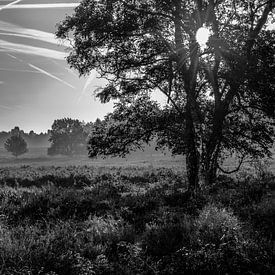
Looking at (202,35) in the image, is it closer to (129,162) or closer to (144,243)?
(144,243)

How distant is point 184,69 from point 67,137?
4492 inches

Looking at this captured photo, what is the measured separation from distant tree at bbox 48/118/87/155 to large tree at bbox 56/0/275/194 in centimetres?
10941

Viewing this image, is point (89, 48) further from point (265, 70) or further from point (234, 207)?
point (234, 207)

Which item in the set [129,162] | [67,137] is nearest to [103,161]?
[129,162]

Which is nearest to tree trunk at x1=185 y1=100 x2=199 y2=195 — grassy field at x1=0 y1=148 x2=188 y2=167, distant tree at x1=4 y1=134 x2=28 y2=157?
grassy field at x1=0 y1=148 x2=188 y2=167

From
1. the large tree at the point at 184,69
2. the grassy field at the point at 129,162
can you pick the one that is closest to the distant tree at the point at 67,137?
the grassy field at the point at 129,162

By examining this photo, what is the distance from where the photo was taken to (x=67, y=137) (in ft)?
415

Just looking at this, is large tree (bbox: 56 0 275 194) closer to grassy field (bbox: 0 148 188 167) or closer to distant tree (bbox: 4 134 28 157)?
grassy field (bbox: 0 148 188 167)

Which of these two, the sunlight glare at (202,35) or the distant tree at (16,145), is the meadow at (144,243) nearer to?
the sunlight glare at (202,35)

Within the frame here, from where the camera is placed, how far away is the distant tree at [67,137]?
12456 cm

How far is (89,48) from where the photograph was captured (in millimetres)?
15484

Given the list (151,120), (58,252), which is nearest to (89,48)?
(151,120)

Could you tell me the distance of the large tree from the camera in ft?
47.2

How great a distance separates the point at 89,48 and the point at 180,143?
5.48m
